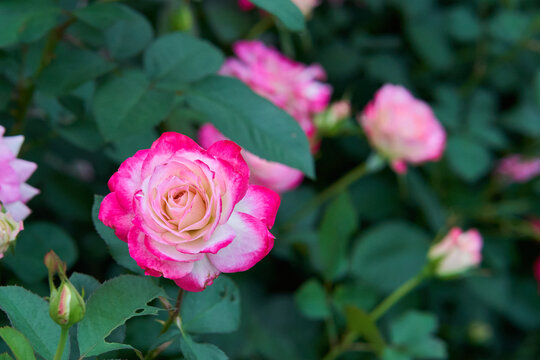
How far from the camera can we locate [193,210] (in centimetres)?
34

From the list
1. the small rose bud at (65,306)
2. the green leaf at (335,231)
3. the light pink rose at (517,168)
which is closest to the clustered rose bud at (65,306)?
the small rose bud at (65,306)

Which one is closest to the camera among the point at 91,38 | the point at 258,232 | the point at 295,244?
the point at 258,232

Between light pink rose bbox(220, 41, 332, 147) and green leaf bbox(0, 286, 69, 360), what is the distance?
1.53 ft

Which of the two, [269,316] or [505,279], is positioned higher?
[269,316]

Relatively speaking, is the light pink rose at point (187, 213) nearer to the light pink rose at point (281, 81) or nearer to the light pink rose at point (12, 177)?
the light pink rose at point (12, 177)

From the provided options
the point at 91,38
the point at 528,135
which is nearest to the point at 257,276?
the point at 91,38

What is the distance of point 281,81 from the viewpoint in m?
0.75

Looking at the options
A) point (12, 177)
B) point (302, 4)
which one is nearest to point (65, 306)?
A: point (12, 177)

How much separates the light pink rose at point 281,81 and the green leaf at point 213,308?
0.36m

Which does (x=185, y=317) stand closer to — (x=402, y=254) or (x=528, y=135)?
(x=402, y=254)

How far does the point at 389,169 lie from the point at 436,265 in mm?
428

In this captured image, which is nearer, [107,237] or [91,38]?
[107,237]

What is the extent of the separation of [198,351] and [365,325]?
38 cm

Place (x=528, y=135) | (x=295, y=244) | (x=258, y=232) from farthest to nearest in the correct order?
(x=528, y=135) → (x=295, y=244) → (x=258, y=232)
